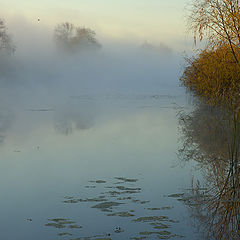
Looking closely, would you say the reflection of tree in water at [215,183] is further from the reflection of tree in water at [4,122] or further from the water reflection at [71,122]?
the reflection of tree in water at [4,122]

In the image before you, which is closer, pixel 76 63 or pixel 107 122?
pixel 107 122

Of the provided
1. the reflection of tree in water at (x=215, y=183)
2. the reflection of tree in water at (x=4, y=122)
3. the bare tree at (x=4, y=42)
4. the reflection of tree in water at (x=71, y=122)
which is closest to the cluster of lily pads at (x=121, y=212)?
the reflection of tree in water at (x=215, y=183)

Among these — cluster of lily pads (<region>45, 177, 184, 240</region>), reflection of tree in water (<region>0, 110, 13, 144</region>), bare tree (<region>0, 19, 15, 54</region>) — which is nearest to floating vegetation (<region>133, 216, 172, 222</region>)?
cluster of lily pads (<region>45, 177, 184, 240</region>)

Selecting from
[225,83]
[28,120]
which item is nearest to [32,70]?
[28,120]

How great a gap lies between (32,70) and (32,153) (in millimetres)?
65640

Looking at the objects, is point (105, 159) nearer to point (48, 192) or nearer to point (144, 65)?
point (48, 192)

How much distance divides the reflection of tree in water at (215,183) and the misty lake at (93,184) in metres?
0.31

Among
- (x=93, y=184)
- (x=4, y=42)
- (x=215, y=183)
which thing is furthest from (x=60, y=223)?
(x=4, y=42)

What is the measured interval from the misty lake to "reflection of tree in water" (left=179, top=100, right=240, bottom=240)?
31cm

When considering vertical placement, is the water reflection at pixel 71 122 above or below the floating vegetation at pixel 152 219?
above

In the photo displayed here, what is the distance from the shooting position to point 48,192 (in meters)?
10.0

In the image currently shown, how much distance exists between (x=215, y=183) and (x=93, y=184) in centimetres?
264

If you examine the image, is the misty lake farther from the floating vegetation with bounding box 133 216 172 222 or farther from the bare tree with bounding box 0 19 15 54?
the bare tree with bounding box 0 19 15 54

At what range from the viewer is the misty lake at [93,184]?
7707 millimetres
